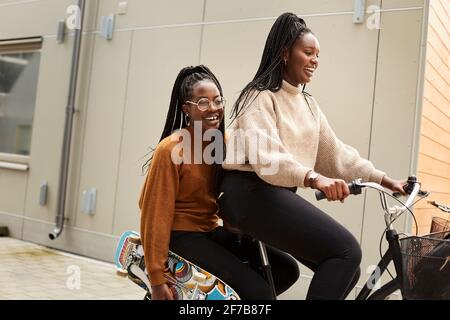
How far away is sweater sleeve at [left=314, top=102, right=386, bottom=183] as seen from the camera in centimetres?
193

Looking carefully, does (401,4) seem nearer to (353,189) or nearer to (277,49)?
(277,49)

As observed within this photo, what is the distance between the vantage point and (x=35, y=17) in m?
5.73

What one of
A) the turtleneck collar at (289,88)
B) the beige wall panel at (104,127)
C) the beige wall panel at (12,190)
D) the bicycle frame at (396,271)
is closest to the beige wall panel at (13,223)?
the beige wall panel at (12,190)

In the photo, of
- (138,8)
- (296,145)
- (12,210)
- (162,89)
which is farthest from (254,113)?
(12,210)

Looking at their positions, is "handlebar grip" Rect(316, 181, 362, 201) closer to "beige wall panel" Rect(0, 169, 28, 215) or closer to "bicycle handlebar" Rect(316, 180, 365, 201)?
"bicycle handlebar" Rect(316, 180, 365, 201)

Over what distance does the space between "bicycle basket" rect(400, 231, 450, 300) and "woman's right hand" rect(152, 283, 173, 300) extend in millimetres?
753

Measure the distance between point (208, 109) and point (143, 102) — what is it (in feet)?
9.80

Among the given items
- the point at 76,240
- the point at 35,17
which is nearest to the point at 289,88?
the point at 76,240

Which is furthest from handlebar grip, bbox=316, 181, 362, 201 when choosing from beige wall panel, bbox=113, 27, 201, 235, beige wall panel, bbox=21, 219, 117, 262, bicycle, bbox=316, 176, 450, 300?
beige wall panel, bbox=21, 219, 117, 262

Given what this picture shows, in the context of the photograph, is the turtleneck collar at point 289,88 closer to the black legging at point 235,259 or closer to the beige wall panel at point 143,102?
the black legging at point 235,259

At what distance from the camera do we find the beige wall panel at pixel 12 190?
572 cm

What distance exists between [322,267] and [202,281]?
0.40 m

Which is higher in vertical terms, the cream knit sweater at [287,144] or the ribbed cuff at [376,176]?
the cream knit sweater at [287,144]

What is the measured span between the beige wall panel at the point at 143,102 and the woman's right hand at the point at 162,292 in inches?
116
